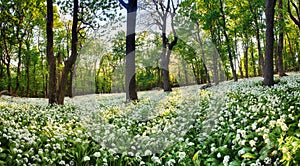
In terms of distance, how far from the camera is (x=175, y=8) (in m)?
26.2

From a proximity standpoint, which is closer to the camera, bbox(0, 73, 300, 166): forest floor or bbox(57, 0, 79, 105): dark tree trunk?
bbox(0, 73, 300, 166): forest floor

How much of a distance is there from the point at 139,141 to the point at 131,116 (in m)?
3.33

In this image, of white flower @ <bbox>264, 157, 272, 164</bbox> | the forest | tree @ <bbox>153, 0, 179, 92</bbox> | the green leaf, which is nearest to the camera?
white flower @ <bbox>264, 157, 272, 164</bbox>

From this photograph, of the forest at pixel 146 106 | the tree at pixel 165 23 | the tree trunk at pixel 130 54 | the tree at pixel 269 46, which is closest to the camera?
the forest at pixel 146 106

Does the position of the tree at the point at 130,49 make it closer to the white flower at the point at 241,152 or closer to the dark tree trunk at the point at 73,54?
the dark tree trunk at the point at 73,54

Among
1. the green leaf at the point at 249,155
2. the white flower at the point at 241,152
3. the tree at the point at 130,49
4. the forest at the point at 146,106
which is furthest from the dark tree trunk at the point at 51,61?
the green leaf at the point at 249,155

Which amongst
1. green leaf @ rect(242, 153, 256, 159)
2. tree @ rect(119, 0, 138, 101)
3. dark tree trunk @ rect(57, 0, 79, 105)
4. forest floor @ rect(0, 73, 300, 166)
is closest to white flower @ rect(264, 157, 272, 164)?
forest floor @ rect(0, 73, 300, 166)

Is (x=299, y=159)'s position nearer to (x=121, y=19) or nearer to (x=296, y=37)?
(x=121, y=19)

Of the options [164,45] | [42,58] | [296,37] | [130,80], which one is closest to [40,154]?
[130,80]

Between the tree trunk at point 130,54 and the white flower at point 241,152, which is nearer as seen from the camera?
the white flower at point 241,152

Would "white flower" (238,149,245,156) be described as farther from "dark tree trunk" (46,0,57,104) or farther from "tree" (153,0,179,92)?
"tree" (153,0,179,92)

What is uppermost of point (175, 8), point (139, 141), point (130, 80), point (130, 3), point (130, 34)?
point (175, 8)

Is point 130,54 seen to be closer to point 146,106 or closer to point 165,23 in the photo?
point 146,106

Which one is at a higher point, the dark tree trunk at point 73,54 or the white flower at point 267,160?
the dark tree trunk at point 73,54
